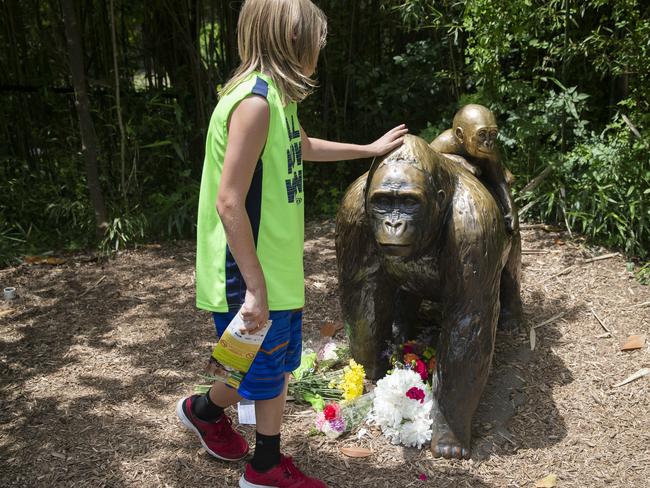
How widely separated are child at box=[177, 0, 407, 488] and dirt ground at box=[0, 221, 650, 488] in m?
0.62

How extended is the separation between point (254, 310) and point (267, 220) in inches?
11.9

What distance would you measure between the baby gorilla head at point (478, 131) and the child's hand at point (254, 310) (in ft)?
4.87

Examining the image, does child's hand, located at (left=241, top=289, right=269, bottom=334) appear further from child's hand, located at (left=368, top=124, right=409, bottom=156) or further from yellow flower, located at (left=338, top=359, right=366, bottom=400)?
yellow flower, located at (left=338, top=359, right=366, bottom=400)

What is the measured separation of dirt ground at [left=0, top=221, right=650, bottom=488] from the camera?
9.07 ft

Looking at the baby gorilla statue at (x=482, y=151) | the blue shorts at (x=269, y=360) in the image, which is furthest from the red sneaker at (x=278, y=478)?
the baby gorilla statue at (x=482, y=151)

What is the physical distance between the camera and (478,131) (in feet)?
10.2

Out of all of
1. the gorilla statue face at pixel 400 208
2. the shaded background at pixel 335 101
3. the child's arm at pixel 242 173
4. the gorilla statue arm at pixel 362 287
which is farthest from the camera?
the shaded background at pixel 335 101

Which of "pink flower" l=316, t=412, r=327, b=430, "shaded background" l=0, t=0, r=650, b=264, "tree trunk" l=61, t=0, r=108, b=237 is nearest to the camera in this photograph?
"pink flower" l=316, t=412, r=327, b=430

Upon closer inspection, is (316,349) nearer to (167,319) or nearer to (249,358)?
(167,319)

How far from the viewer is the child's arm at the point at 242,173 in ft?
6.60


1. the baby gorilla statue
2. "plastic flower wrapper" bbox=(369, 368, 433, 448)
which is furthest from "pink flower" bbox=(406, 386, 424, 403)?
the baby gorilla statue

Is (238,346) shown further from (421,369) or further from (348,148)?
(421,369)

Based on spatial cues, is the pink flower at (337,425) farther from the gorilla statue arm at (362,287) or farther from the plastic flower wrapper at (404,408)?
the gorilla statue arm at (362,287)

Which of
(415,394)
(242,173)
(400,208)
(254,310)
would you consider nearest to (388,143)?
(400,208)
